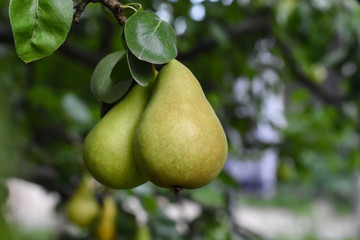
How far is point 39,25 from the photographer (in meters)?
0.52

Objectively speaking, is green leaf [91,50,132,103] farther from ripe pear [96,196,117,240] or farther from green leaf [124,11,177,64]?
ripe pear [96,196,117,240]

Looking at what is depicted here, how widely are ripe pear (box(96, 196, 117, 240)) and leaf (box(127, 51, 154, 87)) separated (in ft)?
2.78

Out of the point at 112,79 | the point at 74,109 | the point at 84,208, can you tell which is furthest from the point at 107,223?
the point at 112,79

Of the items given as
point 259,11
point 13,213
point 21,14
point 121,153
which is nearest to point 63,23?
point 21,14

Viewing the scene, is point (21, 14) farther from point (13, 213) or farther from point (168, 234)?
point (168, 234)

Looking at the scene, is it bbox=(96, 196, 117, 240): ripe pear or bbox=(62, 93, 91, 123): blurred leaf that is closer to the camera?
bbox=(96, 196, 117, 240): ripe pear

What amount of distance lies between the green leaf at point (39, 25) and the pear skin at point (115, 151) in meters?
0.12

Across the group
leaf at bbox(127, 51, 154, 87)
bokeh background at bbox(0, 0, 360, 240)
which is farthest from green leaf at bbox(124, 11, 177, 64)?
bokeh background at bbox(0, 0, 360, 240)

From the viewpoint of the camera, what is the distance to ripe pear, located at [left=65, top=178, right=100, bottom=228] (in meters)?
1.39

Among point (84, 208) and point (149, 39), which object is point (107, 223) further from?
point (149, 39)

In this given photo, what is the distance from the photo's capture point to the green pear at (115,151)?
1.88 feet

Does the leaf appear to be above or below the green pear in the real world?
above

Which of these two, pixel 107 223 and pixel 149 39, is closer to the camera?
pixel 149 39

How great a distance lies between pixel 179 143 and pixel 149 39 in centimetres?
12
